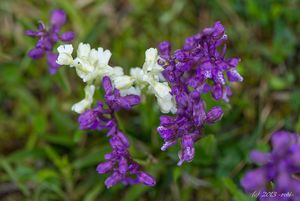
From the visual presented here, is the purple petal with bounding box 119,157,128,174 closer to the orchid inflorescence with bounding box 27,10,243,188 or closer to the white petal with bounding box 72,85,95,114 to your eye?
the orchid inflorescence with bounding box 27,10,243,188

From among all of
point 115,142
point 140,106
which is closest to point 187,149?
point 115,142

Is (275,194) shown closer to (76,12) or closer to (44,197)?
(44,197)

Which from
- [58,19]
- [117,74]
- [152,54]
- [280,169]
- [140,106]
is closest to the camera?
[280,169]

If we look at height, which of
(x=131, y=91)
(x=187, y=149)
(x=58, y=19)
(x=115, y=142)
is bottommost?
(x=187, y=149)

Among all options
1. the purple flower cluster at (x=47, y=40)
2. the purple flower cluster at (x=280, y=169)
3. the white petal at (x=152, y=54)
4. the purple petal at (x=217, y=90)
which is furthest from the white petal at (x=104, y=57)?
the purple flower cluster at (x=280, y=169)

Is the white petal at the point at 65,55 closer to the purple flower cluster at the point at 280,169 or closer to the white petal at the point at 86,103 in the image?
the white petal at the point at 86,103

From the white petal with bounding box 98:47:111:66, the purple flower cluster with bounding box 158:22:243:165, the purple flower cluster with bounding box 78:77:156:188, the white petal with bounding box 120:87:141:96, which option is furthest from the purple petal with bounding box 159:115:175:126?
the white petal with bounding box 98:47:111:66

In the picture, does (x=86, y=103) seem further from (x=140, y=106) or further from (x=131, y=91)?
(x=140, y=106)
